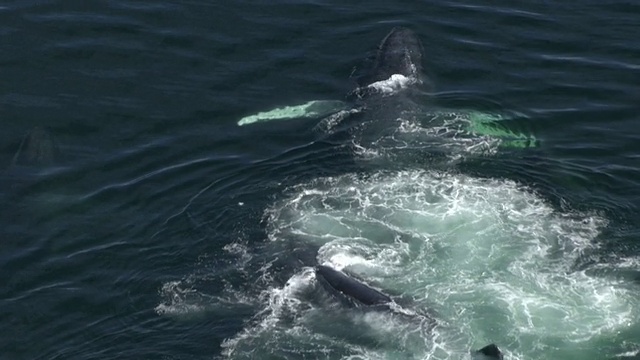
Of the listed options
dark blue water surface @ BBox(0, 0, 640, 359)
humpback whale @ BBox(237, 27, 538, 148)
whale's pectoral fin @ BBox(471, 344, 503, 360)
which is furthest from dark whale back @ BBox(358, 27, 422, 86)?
whale's pectoral fin @ BBox(471, 344, 503, 360)

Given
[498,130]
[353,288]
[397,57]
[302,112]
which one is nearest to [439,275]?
[353,288]

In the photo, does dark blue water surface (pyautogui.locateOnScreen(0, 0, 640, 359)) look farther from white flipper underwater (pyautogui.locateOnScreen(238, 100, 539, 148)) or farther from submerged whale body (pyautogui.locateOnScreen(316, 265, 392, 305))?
submerged whale body (pyautogui.locateOnScreen(316, 265, 392, 305))

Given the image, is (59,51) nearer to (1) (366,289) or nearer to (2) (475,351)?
(1) (366,289)

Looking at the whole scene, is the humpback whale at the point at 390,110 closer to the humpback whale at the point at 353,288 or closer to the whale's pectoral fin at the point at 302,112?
the whale's pectoral fin at the point at 302,112

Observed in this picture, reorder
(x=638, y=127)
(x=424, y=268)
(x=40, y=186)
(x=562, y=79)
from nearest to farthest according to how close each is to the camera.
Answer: (x=424, y=268) < (x=40, y=186) < (x=638, y=127) < (x=562, y=79)

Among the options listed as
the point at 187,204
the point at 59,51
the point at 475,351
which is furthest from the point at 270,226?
the point at 59,51

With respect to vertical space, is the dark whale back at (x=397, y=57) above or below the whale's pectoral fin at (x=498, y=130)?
above

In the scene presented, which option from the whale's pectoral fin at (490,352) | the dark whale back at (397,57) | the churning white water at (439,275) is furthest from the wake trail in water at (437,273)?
the dark whale back at (397,57)
